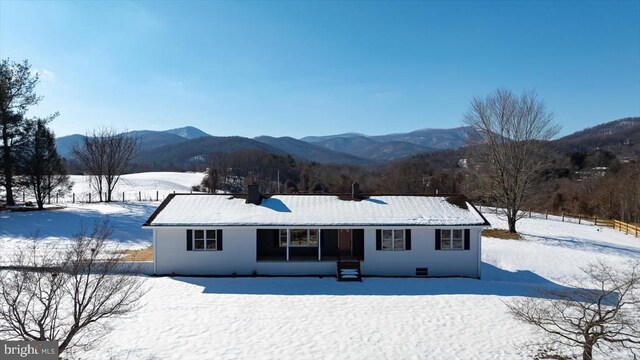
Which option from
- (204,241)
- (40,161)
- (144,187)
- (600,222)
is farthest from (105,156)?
(600,222)

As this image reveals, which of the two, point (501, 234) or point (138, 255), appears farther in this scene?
point (501, 234)

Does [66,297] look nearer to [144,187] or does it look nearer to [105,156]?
[105,156]

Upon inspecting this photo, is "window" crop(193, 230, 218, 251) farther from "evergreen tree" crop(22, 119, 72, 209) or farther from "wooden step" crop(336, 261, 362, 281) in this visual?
"evergreen tree" crop(22, 119, 72, 209)

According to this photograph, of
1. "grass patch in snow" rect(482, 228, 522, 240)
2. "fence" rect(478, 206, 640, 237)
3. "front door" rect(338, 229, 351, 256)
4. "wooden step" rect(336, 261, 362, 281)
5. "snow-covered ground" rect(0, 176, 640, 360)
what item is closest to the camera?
"snow-covered ground" rect(0, 176, 640, 360)

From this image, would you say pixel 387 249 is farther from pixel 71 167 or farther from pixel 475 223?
pixel 71 167

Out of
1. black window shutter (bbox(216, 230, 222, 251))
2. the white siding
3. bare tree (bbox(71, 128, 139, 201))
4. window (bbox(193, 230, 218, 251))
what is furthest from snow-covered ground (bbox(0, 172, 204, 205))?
black window shutter (bbox(216, 230, 222, 251))

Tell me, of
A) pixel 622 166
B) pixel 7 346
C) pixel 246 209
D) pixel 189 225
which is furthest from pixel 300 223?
pixel 622 166
